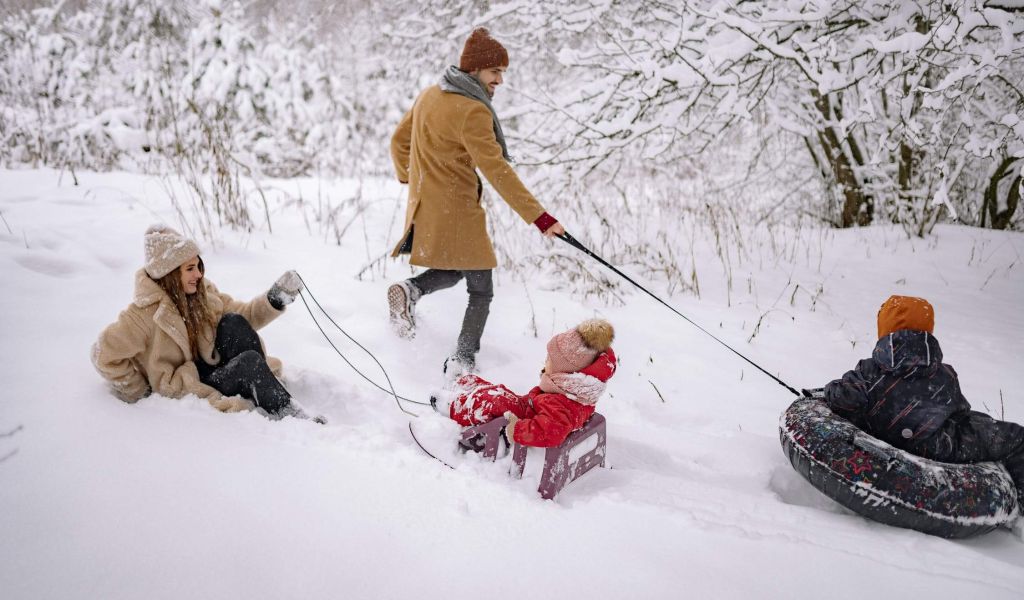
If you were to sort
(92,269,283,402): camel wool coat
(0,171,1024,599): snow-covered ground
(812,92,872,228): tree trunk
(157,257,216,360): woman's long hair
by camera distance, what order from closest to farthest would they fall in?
(0,171,1024,599): snow-covered ground
(92,269,283,402): camel wool coat
(157,257,216,360): woman's long hair
(812,92,872,228): tree trunk

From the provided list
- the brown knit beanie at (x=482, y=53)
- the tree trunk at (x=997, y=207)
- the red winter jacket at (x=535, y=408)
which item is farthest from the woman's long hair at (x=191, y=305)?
the tree trunk at (x=997, y=207)

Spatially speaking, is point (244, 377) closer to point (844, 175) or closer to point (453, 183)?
point (453, 183)

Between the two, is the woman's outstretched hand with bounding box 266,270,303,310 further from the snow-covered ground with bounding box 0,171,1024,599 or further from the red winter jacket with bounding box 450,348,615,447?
the red winter jacket with bounding box 450,348,615,447

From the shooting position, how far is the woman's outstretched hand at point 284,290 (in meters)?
2.52

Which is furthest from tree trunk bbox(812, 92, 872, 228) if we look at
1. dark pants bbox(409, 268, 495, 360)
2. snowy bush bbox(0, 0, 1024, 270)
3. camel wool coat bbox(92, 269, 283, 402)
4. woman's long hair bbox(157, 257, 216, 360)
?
camel wool coat bbox(92, 269, 283, 402)

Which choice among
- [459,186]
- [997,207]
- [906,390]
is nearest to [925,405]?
[906,390]

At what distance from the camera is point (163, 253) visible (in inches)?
86.8

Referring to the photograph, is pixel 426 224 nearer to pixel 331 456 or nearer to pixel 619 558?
pixel 331 456

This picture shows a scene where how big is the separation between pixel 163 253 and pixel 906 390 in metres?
2.98

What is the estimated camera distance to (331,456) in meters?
2.05

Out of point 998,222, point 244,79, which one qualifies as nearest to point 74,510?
point 998,222

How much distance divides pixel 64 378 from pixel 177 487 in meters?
0.99

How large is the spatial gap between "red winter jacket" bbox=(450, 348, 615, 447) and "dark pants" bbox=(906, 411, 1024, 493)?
1257mm

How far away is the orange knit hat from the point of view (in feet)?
6.76
